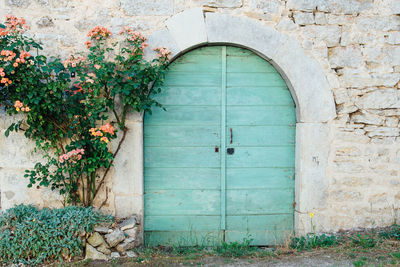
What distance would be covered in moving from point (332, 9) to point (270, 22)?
2.14ft

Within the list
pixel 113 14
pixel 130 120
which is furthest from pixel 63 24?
pixel 130 120

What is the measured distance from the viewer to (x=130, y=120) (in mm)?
3848

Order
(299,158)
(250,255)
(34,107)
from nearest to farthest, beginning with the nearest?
(34,107), (250,255), (299,158)

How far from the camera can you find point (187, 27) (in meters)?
3.86

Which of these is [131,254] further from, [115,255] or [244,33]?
[244,33]

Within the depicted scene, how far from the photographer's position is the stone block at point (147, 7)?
3.83 m

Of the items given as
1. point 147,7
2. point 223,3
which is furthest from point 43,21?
point 223,3

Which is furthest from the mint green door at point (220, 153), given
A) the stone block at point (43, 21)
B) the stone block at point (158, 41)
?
the stone block at point (43, 21)

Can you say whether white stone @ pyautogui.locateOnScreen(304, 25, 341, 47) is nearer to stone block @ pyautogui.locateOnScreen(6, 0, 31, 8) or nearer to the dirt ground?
the dirt ground

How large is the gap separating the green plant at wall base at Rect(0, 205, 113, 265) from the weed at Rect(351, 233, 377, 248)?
2520 mm

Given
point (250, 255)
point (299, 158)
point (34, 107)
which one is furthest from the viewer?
point (299, 158)

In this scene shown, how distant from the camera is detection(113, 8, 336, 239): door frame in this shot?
385cm

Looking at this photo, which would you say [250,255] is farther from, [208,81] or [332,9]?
[332,9]

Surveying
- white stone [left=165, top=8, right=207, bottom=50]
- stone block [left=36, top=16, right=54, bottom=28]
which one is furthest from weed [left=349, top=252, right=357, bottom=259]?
stone block [left=36, top=16, right=54, bottom=28]
